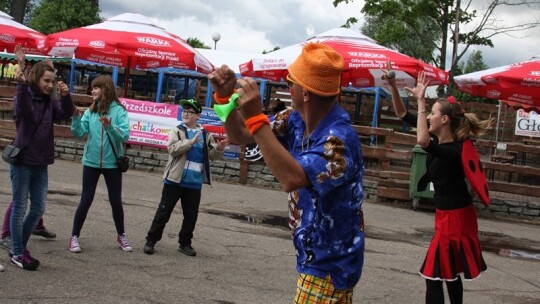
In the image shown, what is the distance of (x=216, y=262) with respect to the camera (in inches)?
289

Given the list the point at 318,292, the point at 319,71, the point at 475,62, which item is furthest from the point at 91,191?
the point at 475,62

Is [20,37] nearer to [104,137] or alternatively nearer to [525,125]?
[104,137]

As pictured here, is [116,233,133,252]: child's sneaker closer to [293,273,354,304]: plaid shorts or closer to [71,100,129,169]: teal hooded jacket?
[71,100,129,169]: teal hooded jacket

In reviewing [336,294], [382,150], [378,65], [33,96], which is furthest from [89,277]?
[382,150]

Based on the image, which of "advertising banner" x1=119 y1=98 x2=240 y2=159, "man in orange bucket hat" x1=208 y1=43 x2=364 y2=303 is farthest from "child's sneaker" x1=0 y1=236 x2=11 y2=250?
"advertising banner" x1=119 y1=98 x2=240 y2=159

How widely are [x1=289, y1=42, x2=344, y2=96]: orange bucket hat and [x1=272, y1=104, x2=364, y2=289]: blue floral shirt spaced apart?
6.0 inches

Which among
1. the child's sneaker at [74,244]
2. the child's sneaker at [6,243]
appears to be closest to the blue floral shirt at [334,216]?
the child's sneaker at [74,244]

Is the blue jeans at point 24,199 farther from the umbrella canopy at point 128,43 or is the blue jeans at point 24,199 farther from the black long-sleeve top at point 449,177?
the umbrella canopy at point 128,43

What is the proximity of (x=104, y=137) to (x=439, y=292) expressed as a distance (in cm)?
362

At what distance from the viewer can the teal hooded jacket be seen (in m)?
7.03

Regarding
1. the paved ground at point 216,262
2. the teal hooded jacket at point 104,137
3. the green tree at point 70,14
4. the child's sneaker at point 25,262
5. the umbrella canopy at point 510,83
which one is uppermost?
the green tree at point 70,14

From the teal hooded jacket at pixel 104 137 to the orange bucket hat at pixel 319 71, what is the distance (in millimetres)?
4240

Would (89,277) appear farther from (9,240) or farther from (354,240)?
(354,240)

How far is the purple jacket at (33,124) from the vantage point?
6184 mm
